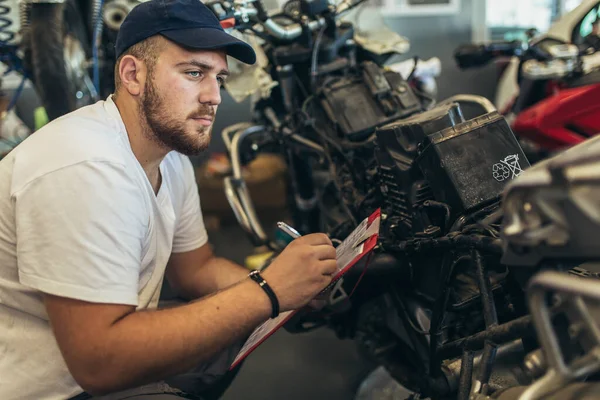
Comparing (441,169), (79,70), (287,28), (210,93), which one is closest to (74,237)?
(210,93)

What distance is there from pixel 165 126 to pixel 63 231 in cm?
32

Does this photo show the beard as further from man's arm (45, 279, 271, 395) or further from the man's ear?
man's arm (45, 279, 271, 395)

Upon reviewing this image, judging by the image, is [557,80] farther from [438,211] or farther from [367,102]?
[438,211]

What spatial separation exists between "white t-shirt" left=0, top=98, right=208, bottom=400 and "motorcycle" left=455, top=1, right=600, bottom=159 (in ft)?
5.18

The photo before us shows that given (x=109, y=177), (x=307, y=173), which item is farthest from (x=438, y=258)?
(x=307, y=173)

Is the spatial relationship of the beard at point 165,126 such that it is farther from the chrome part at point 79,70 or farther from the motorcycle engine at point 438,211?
the chrome part at point 79,70

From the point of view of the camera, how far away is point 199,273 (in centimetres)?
150

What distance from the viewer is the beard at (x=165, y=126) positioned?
3.68 ft

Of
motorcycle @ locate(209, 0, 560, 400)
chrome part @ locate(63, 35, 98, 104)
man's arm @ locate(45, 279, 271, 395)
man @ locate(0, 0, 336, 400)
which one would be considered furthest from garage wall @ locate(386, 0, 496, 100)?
man's arm @ locate(45, 279, 271, 395)

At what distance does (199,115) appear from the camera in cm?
117

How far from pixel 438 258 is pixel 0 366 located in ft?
3.12

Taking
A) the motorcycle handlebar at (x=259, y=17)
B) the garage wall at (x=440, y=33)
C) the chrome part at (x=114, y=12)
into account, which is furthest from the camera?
the garage wall at (x=440, y=33)

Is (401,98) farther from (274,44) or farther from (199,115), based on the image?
(199,115)

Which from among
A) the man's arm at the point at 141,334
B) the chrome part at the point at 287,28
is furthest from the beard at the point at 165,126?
the chrome part at the point at 287,28
